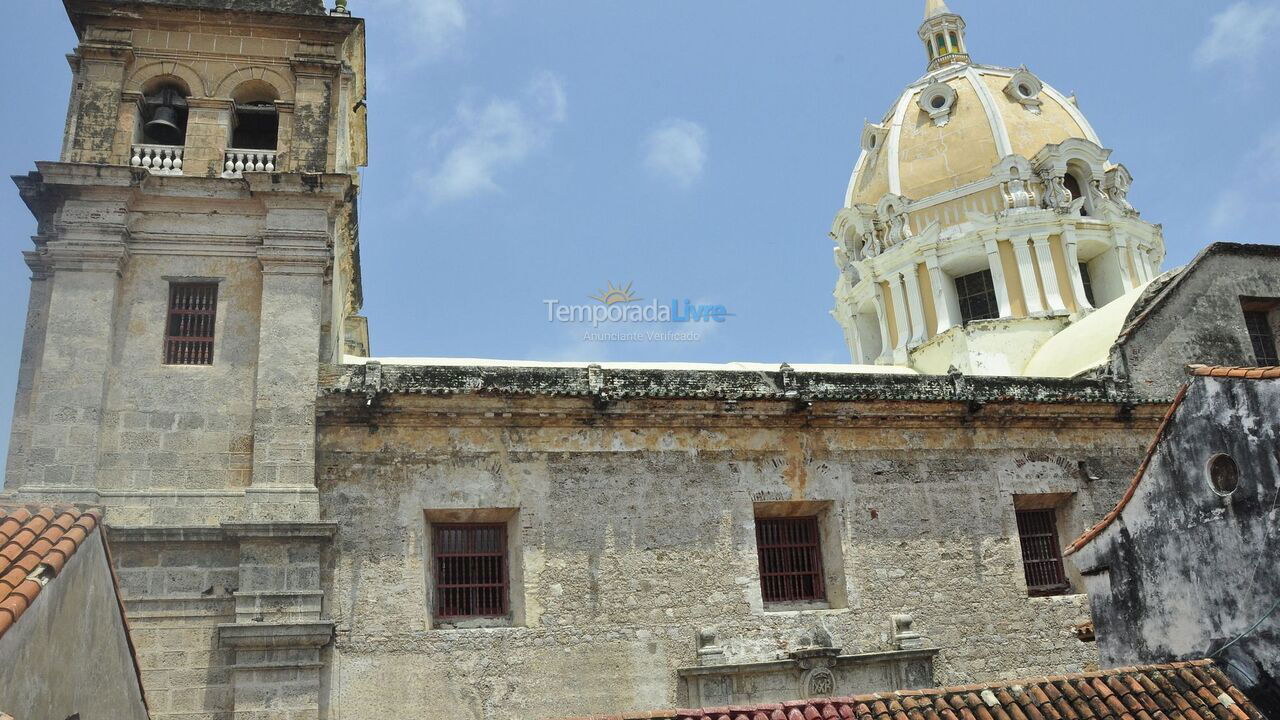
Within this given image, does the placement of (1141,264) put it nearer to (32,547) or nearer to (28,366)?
(28,366)

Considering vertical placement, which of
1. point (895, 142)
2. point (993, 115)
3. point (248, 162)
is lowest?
point (248, 162)

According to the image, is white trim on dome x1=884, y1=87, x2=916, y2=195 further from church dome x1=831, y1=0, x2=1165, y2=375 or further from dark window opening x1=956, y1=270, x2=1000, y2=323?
dark window opening x1=956, y1=270, x2=1000, y2=323

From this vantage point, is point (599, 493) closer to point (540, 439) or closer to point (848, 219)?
point (540, 439)

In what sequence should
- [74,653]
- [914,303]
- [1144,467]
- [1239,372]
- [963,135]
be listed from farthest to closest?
[963,135], [914,303], [1144,467], [1239,372], [74,653]

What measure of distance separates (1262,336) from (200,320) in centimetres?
1722

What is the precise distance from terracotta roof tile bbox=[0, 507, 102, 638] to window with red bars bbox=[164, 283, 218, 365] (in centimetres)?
509

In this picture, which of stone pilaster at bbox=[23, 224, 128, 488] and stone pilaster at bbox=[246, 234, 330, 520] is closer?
stone pilaster at bbox=[23, 224, 128, 488]

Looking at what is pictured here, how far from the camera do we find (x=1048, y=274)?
2677 centimetres

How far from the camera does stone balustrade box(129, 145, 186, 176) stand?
14.8 m

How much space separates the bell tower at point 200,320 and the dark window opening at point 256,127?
33mm

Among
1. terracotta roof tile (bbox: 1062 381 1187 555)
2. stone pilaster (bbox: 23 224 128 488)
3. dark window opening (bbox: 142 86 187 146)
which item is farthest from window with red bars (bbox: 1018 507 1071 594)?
dark window opening (bbox: 142 86 187 146)

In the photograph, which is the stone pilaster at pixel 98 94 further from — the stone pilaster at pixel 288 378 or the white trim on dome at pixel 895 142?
the white trim on dome at pixel 895 142

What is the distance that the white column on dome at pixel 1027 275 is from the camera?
86.4 ft

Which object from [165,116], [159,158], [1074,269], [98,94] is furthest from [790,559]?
[1074,269]
